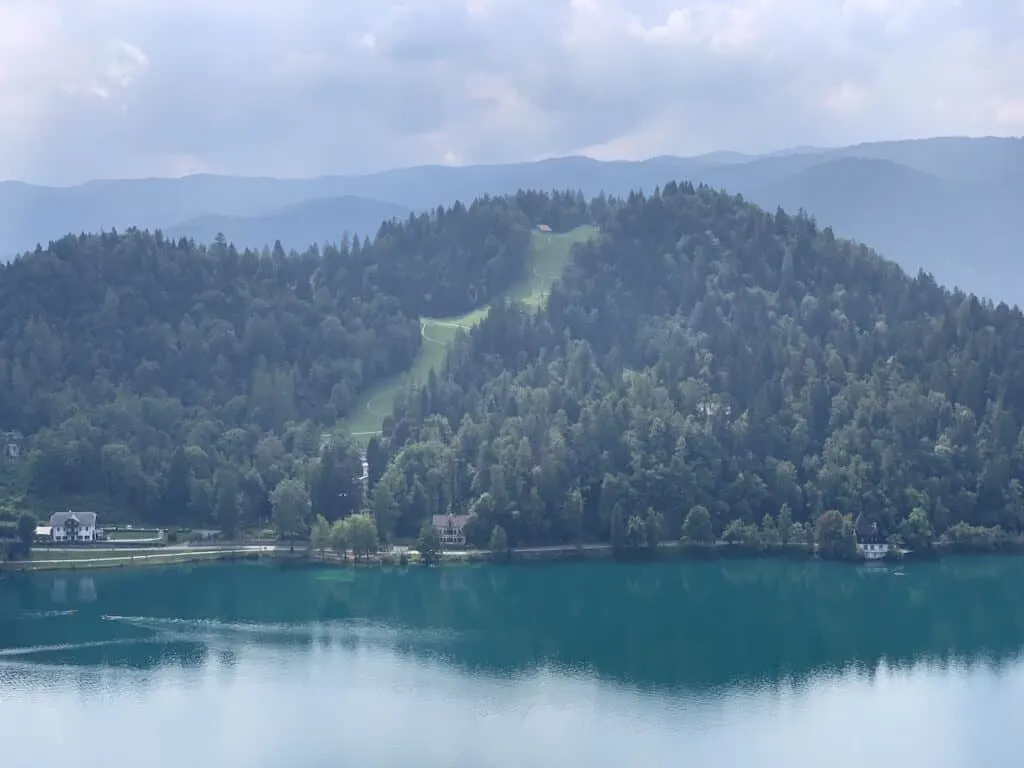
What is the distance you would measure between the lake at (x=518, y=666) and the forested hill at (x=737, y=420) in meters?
3.82

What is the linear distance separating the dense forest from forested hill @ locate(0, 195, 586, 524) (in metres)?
0.18

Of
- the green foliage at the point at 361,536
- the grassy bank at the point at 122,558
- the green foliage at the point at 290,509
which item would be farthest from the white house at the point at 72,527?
the green foliage at the point at 361,536

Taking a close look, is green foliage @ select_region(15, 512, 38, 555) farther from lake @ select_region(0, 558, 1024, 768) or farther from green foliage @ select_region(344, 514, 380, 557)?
green foliage @ select_region(344, 514, 380, 557)

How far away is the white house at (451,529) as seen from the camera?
223ft

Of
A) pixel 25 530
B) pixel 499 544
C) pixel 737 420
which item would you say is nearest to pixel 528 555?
pixel 499 544

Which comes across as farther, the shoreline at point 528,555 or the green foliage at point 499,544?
the green foliage at point 499,544

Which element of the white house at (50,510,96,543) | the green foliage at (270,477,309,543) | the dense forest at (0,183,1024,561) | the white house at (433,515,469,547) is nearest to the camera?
the white house at (50,510,96,543)

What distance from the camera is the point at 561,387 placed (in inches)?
3115

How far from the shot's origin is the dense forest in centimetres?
6894

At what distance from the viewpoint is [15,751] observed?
38.6 m

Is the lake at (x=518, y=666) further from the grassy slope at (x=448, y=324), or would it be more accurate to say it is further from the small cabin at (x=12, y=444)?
the grassy slope at (x=448, y=324)

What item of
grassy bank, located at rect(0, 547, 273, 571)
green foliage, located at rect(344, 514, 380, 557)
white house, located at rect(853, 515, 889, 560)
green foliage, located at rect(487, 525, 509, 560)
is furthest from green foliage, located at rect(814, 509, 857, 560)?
grassy bank, located at rect(0, 547, 273, 571)

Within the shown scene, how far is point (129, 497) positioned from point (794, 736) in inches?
1674

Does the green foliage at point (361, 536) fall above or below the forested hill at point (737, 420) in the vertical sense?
below
